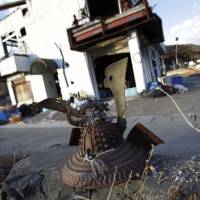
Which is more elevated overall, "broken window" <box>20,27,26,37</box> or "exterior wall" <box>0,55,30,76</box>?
"broken window" <box>20,27,26,37</box>

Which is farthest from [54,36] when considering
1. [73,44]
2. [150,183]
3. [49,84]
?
[150,183]

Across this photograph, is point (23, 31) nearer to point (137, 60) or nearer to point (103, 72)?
point (103, 72)

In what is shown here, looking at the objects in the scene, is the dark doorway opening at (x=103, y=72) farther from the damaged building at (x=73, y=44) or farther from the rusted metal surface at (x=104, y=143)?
the rusted metal surface at (x=104, y=143)

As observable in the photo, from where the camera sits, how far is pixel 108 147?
275 cm

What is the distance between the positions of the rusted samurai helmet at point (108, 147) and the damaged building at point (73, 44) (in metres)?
10.2

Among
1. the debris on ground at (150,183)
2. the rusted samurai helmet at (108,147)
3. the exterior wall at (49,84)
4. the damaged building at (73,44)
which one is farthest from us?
the exterior wall at (49,84)

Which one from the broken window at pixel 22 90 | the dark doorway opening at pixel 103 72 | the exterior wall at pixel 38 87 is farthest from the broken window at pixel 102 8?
the broken window at pixel 22 90

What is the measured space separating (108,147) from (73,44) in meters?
12.0

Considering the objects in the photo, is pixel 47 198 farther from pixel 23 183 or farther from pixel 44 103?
pixel 44 103

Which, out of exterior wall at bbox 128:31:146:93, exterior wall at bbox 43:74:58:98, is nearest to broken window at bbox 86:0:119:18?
exterior wall at bbox 128:31:146:93

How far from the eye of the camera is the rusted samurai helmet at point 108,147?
260 centimetres

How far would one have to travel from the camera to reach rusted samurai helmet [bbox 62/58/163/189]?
260cm

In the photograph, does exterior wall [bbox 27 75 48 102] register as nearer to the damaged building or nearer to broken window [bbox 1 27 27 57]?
the damaged building

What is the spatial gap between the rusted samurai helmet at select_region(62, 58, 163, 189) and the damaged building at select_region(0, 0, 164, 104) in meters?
10.2
